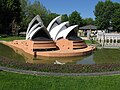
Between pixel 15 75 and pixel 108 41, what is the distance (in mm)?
33298

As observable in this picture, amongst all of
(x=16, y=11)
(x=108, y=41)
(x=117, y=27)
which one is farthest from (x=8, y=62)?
(x=117, y=27)

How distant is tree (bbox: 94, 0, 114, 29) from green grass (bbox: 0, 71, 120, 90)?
56.5 metres

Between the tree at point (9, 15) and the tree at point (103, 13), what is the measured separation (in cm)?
2338

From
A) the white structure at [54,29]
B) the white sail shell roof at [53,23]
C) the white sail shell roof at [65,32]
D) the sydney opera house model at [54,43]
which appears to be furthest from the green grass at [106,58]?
the white sail shell roof at [53,23]

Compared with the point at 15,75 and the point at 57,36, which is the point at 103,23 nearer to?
the point at 57,36

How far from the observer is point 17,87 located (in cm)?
1062

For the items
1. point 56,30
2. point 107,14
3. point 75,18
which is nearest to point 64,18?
point 75,18

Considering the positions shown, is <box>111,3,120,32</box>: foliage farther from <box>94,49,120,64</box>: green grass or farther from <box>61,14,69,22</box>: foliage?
<box>94,49,120,64</box>: green grass

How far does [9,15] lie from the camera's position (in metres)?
57.8

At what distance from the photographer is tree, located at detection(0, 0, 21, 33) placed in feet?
185

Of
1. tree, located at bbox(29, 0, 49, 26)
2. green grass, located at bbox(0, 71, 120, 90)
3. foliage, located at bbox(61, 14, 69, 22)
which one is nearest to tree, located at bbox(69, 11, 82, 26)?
foliage, located at bbox(61, 14, 69, 22)

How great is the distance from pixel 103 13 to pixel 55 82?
60880 millimetres

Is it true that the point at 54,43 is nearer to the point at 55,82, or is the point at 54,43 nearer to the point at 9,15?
the point at 55,82

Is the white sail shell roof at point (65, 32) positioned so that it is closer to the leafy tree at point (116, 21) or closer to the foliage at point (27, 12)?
the foliage at point (27, 12)
